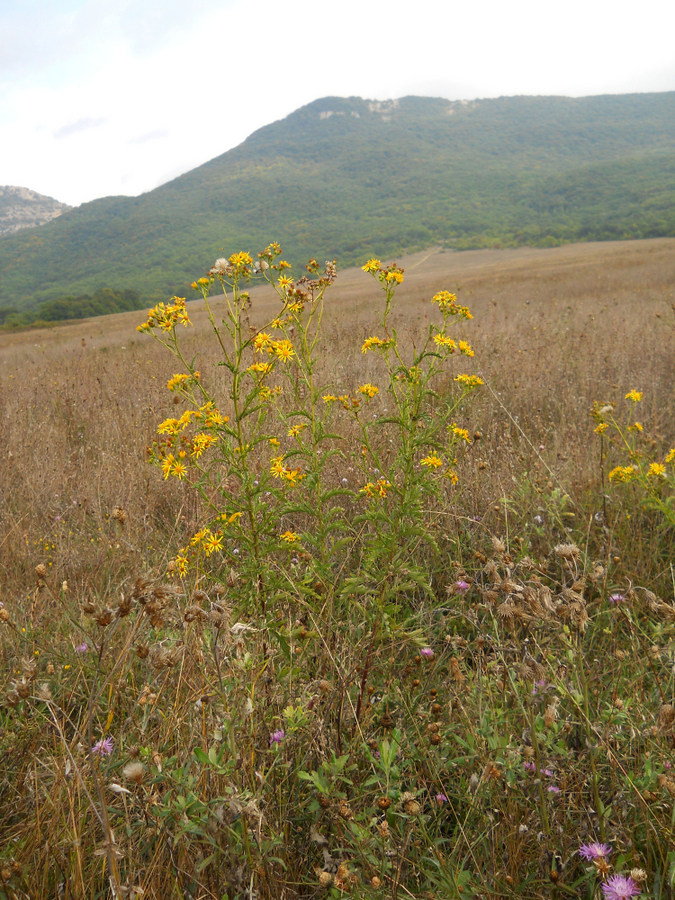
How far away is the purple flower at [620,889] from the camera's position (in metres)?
0.98

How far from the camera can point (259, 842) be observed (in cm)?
108

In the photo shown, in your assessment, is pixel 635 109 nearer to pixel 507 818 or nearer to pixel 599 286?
pixel 599 286

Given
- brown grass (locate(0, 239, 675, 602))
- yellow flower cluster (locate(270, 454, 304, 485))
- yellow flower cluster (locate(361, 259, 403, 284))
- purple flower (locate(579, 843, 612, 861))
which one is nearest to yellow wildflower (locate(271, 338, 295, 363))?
yellow flower cluster (locate(270, 454, 304, 485))

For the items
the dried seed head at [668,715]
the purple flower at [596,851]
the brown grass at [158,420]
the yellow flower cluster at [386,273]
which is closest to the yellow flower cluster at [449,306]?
the yellow flower cluster at [386,273]

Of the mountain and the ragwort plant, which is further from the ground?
the mountain

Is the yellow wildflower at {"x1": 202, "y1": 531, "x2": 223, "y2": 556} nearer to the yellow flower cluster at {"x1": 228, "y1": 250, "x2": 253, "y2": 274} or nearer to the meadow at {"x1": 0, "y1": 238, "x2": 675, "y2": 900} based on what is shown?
the meadow at {"x1": 0, "y1": 238, "x2": 675, "y2": 900}

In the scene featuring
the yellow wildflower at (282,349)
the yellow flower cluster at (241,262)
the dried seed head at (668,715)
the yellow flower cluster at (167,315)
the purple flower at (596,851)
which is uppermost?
the yellow flower cluster at (241,262)

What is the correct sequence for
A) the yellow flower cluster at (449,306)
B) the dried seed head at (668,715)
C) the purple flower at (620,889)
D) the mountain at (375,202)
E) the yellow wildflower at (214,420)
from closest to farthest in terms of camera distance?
the purple flower at (620,889) < the dried seed head at (668,715) < the yellow wildflower at (214,420) < the yellow flower cluster at (449,306) < the mountain at (375,202)

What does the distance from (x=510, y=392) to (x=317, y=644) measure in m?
3.87

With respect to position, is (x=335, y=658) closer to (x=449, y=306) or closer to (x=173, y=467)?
(x=173, y=467)

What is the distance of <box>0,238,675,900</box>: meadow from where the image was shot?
45.3 inches

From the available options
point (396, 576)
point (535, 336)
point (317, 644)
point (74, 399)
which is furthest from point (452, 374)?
point (74, 399)

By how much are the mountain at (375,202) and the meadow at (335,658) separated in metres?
59.4

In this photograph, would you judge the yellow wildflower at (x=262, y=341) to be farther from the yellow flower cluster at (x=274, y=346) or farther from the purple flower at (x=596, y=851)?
the purple flower at (x=596, y=851)
